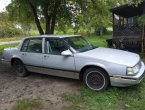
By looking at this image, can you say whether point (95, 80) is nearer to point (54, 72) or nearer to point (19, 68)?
point (54, 72)

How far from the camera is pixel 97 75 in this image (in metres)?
6.46

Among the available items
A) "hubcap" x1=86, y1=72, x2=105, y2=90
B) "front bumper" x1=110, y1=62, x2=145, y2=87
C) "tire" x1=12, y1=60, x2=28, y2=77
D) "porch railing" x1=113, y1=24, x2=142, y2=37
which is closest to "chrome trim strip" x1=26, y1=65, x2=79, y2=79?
"tire" x1=12, y1=60, x2=28, y2=77

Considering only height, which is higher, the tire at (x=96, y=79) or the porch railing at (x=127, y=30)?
the porch railing at (x=127, y=30)

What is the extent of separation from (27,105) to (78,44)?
106 inches

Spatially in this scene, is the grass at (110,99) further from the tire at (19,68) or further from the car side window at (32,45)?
the tire at (19,68)

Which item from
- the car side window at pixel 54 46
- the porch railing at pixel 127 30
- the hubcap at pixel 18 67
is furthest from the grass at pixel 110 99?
the porch railing at pixel 127 30

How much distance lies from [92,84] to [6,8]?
9520 millimetres

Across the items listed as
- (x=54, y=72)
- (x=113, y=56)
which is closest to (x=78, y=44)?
(x=54, y=72)

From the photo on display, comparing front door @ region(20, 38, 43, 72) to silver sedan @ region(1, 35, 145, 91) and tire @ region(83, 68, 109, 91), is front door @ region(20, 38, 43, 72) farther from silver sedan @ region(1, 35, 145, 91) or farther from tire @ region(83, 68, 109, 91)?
tire @ region(83, 68, 109, 91)

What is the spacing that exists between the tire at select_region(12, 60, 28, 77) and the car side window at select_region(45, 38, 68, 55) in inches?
50.3

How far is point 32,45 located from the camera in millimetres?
7941

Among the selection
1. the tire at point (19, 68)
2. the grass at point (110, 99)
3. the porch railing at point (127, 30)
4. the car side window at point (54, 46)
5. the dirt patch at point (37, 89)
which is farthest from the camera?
the porch railing at point (127, 30)

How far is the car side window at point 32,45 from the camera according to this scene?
7.70 metres

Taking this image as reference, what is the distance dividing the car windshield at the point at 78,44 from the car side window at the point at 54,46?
205mm
